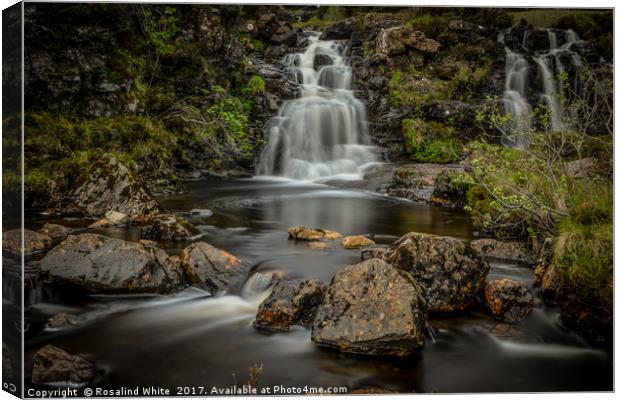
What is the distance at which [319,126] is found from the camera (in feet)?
29.3

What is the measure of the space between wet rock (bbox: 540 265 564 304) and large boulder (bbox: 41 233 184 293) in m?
3.04

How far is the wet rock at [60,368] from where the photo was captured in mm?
2715

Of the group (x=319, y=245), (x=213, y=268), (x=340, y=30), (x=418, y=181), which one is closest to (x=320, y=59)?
(x=418, y=181)

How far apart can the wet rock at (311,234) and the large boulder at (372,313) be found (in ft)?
4.43

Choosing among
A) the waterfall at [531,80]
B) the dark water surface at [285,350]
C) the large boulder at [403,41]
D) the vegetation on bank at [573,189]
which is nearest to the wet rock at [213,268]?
the dark water surface at [285,350]

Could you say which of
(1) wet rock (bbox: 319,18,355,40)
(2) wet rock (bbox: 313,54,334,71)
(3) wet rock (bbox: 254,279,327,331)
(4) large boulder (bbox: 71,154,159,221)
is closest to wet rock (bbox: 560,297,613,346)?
(3) wet rock (bbox: 254,279,327,331)

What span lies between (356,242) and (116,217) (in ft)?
9.44

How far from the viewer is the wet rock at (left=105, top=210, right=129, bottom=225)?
17.2ft

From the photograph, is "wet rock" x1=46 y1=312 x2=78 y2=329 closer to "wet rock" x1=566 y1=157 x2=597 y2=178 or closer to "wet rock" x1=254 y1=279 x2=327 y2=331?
"wet rock" x1=254 y1=279 x2=327 y2=331

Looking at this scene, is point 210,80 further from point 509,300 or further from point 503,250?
point 509,300

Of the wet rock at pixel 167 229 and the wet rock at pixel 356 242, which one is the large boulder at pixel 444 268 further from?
the wet rock at pixel 167 229

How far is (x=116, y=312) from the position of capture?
137 inches

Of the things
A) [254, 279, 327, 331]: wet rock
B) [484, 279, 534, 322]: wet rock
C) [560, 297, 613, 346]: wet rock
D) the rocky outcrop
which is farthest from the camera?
the rocky outcrop

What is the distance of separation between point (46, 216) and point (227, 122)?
11.1ft
